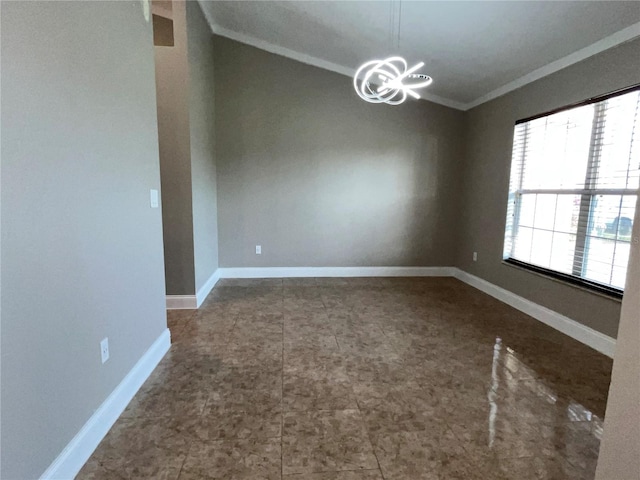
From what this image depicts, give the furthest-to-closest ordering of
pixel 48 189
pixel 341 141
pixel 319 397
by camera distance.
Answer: pixel 341 141 → pixel 319 397 → pixel 48 189

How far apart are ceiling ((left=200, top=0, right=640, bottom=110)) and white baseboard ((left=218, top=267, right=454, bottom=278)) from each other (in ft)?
7.95

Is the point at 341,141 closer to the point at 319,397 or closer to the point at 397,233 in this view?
the point at 397,233

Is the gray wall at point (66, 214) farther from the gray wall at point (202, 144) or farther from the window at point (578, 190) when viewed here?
the window at point (578, 190)

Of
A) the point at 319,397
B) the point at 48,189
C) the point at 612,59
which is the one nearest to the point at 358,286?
the point at 319,397

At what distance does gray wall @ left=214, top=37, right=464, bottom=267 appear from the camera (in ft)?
14.6

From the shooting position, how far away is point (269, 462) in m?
1.52

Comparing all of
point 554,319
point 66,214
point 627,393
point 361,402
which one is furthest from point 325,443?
point 554,319

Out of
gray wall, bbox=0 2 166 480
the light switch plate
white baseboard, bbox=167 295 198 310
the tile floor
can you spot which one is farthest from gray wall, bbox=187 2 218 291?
gray wall, bbox=0 2 166 480

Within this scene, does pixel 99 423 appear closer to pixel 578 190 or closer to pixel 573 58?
pixel 578 190

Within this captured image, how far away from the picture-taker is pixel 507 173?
383 centimetres

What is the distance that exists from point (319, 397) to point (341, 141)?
352 cm

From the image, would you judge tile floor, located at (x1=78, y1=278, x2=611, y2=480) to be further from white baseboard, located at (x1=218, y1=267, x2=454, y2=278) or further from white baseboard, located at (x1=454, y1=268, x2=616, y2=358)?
white baseboard, located at (x1=218, y1=267, x2=454, y2=278)

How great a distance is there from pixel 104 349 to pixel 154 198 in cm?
105

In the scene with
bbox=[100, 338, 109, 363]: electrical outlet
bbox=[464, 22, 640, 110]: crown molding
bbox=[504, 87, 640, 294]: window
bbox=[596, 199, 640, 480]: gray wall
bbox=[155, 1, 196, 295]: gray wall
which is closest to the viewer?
bbox=[596, 199, 640, 480]: gray wall
